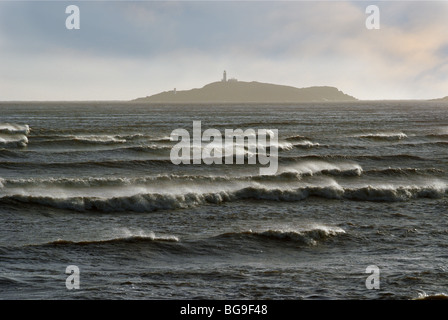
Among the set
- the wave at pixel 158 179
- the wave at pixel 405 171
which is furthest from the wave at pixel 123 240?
the wave at pixel 405 171

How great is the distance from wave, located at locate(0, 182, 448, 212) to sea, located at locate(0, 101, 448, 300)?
0.16 feet

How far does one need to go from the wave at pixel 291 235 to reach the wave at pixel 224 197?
18.4ft

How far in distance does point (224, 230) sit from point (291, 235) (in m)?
2.18

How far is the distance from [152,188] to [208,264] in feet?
37.0

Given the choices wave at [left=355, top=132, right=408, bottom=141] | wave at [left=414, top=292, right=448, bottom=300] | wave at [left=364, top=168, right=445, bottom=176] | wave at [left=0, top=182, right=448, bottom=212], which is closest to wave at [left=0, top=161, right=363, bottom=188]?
wave at [left=364, top=168, right=445, bottom=176]

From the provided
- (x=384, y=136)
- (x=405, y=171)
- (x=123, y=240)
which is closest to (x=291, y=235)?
(x=123, y=240)

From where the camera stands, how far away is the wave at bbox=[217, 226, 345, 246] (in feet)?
57.0

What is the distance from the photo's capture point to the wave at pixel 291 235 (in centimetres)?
1736

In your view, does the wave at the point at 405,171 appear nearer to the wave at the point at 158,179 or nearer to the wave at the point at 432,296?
the wave at the point at 158,179

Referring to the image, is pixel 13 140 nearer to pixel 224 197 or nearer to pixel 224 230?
pixel 224 197

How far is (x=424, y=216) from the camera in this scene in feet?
68.3
